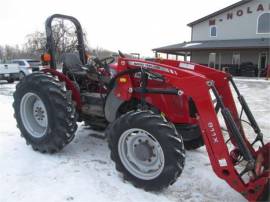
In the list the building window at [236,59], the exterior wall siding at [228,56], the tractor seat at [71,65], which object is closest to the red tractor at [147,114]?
the tractor seat at [71,65]

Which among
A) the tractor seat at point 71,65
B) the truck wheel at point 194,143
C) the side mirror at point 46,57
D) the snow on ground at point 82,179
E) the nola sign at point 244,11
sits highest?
the nola sign at point 244,11

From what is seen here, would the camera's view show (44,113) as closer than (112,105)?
No

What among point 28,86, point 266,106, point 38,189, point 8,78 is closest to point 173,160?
point 38,189

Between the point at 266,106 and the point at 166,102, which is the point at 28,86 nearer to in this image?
the point at 166,102

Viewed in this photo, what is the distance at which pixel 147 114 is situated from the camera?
322cm

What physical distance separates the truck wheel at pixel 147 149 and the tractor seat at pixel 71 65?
1.86 meters

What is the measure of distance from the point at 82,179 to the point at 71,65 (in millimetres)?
2163

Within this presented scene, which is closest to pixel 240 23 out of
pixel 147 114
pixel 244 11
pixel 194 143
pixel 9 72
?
pixel 244 11

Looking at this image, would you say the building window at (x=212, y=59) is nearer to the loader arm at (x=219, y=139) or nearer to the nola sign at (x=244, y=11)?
the nola sign at (x=244, y=11)

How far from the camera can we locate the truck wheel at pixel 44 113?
161 inches

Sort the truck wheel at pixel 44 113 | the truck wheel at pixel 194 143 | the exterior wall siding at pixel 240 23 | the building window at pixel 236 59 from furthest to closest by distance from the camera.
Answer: the building window at pixel 236 59 → the exterior wall siding at pixel 240 23 → the truck wheel at pixel 194 143 → the truck wheel at pixel 44 113

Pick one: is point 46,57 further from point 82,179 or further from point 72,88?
point 82,179

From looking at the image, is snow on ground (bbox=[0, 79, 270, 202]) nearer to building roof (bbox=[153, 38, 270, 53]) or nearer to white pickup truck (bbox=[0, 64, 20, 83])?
white pickup truck (bbox=[0, 64, 20, 83])

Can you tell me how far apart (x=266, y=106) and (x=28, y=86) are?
24.1 feet
